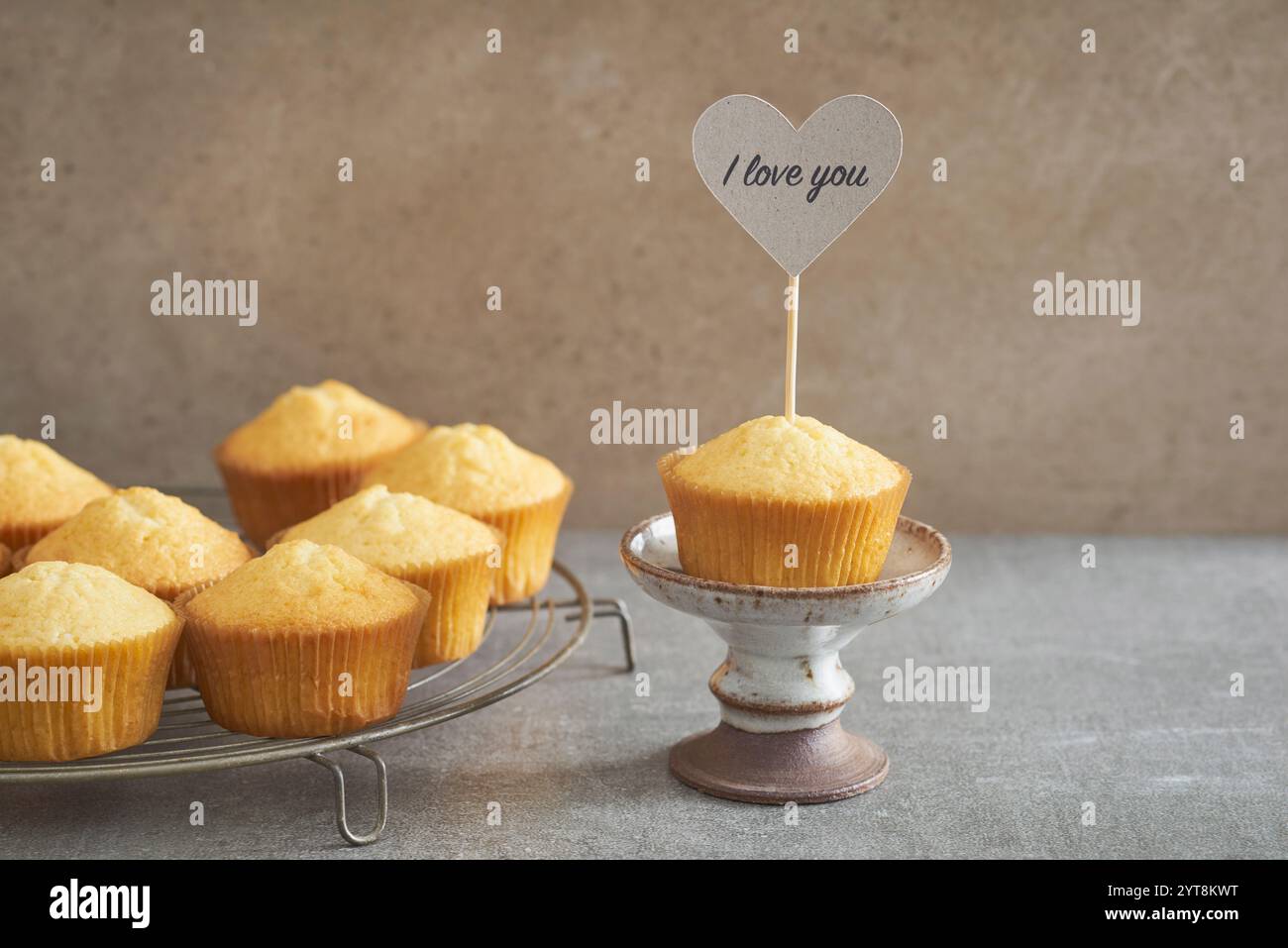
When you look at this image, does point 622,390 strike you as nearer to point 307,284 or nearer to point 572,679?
point 307,284

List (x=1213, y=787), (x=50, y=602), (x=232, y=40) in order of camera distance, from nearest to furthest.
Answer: (x=50, y=602) → (x=1213, y=787) → (x=232, y=40)

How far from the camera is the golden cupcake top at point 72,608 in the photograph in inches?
57.4

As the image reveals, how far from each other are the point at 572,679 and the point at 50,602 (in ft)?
2.45

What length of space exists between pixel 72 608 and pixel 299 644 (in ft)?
0.75

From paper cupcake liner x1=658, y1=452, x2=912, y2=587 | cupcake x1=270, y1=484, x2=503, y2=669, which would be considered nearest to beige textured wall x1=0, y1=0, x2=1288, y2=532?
cupcake x1=270, y1=484, x2=503, y2=669

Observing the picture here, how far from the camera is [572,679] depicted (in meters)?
2.01

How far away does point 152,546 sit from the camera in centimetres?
173

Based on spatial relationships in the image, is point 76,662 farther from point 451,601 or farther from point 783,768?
point 783,768

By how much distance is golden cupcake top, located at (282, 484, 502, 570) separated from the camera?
173 cm

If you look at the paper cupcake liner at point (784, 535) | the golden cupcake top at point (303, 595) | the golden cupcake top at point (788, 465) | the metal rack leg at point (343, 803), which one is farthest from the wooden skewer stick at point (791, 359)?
the metal rack leg at point (343, 803)

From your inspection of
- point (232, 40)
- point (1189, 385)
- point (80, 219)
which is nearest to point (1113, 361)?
point (1189, 385)

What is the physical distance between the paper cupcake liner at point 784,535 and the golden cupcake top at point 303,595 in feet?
1.08

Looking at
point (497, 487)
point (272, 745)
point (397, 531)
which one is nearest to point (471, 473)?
point (497, 487)

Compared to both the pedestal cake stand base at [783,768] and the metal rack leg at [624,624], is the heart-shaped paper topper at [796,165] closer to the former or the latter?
the pedestal cake stand base at [783,768]
